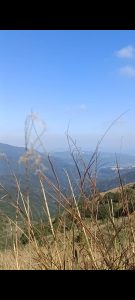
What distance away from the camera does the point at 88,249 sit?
187 centimetres
